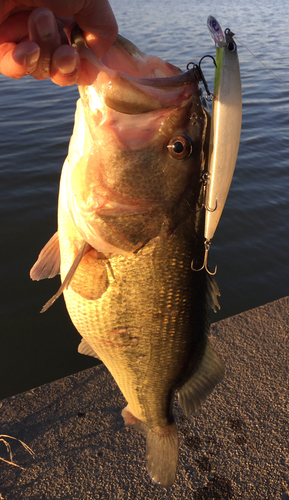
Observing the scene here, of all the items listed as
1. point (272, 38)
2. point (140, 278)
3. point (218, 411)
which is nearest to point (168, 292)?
point (140, 278)

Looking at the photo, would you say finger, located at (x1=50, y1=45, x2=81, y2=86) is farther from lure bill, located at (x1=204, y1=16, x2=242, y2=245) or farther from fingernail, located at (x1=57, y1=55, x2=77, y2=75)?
lure bill, located at (x1=204, y1=16, x2=242, y2=245)

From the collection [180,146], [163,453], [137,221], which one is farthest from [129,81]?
[163,453]

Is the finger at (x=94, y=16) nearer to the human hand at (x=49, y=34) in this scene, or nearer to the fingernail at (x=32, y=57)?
the human hand at (x=49, y=34)

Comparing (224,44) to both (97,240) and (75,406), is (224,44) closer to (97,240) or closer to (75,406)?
(97,240)

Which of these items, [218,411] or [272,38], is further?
[272,38]

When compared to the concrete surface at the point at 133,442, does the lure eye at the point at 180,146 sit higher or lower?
higher

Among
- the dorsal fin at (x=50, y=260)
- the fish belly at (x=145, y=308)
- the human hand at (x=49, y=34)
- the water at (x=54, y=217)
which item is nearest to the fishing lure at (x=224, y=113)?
the fish belly at (x=145, y=308)

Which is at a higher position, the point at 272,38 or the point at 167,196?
the point at 167,196
